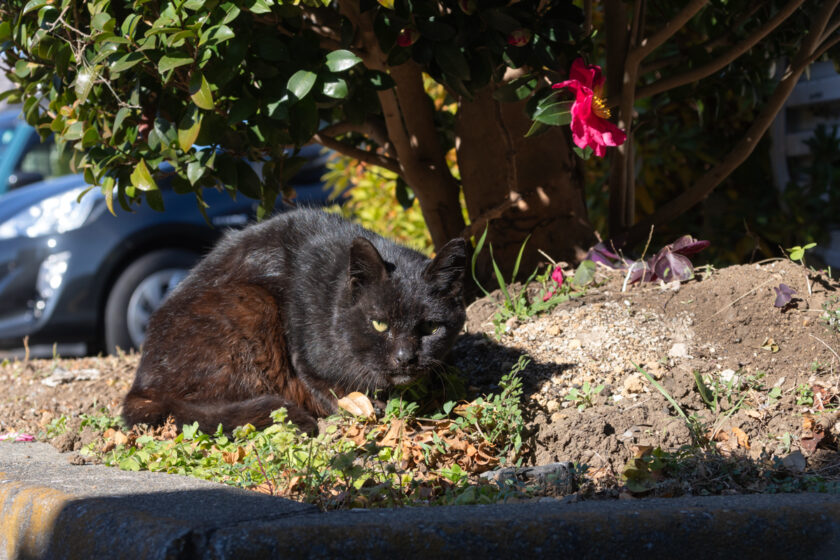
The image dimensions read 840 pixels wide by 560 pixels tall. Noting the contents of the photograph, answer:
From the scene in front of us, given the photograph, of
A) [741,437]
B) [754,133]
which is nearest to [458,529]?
[741,437]

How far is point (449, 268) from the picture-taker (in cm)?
313

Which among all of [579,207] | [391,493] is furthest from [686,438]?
[579,207]

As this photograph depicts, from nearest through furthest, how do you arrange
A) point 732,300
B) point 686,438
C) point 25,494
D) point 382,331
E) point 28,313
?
1. point 25,494
2. point 686,438
3. point 382,331
4. point 732,300
5. point 28,313

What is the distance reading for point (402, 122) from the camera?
4.07 metres

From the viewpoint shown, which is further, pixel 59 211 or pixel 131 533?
pixel 59 211

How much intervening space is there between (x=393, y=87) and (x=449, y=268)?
843mm

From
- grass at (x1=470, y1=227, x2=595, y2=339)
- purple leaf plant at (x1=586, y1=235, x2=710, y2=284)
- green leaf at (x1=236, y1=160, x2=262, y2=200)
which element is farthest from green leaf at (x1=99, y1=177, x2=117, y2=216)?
purple leaf plant at (x1=586, y1=235, x2=710, y2=284)

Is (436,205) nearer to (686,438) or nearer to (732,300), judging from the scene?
(732,300)

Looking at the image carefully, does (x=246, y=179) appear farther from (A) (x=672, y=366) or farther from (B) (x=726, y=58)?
(B) (x=726, y=58)

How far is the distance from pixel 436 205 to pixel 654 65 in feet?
4.27

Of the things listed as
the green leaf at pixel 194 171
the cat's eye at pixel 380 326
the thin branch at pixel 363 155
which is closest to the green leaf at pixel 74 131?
the green leaf at pixel 194 171

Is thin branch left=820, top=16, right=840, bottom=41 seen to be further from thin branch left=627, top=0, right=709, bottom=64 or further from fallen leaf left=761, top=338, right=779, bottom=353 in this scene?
fallen leaf left=761, top=338, right=779, bottom=353

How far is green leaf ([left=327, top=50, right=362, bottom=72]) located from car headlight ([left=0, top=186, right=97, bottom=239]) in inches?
167

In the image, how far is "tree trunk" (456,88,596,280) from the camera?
399 centimetres
